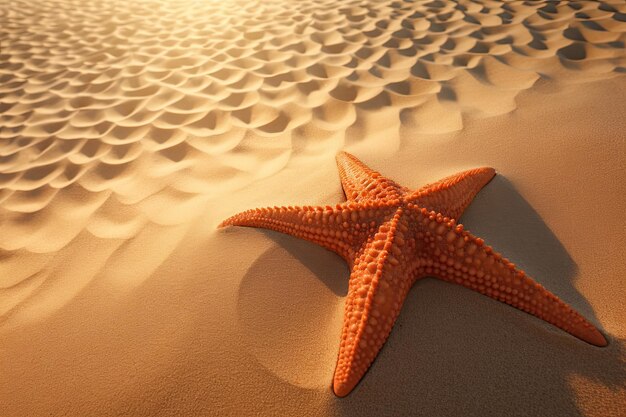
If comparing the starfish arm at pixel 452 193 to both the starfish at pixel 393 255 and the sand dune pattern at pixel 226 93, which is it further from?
the sand dune pattern at pixel 226 93

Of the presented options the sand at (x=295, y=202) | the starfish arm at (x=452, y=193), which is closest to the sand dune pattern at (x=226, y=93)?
the sand at (x=295, y=202)

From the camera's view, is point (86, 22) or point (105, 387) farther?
point (86, 22)

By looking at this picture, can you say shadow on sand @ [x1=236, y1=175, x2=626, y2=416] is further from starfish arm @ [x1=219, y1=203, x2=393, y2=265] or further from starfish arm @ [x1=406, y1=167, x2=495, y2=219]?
starfish arm @ [x1=406, y1=167, x2=495, y2=219]

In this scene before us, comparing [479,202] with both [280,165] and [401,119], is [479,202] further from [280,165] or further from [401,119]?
[280,165]

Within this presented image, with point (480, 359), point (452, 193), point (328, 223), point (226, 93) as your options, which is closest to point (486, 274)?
point (480, 359)

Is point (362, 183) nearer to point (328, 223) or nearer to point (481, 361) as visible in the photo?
point (328, 223)

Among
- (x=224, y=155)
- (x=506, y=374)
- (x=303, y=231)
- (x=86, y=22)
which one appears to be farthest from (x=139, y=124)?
(x=86, y=22)

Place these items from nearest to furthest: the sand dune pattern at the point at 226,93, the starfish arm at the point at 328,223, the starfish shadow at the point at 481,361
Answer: the starfish shadow at the point at 481,361, the starfish arm at the point at 328,223, the sand dune pattern at the point at 226,93
